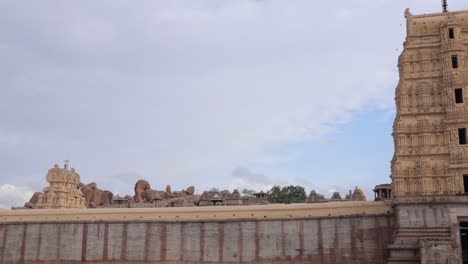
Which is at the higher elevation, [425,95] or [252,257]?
[425,95]

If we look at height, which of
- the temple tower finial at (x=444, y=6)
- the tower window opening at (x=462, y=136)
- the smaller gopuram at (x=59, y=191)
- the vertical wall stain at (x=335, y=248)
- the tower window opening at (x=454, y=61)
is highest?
the temple tower finial at (x=444, y=6)

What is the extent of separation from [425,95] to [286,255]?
15953 millimetres

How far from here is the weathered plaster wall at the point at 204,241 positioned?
38438 millimetres

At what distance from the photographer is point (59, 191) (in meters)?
56.2

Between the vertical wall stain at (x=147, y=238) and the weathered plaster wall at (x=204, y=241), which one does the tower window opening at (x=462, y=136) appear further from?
the vertical wall stain at (x=147, y=238)

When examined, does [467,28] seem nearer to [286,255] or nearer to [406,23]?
[406,23]

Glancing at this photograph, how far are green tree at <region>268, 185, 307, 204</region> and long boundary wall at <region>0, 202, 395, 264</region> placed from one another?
4937 centimetres

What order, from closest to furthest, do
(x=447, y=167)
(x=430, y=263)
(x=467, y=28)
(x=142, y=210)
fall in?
(x=430, y=263), (x=447, y=167), (x=467, y=28), (x=142, y=210)

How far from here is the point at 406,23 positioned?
3972cm

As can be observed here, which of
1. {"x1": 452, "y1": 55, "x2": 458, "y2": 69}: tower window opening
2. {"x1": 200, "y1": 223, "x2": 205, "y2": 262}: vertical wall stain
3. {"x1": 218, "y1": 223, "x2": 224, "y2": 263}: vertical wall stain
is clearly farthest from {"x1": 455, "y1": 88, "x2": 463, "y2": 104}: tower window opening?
{"x1": 200, "y1": 223, "x2": 205, "y2": 262}: vertical wall stain

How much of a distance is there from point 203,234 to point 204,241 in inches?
22.6

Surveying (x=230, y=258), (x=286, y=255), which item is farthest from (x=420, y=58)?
(x=230, y=258)

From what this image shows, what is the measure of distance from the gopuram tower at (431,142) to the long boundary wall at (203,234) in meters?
3.18

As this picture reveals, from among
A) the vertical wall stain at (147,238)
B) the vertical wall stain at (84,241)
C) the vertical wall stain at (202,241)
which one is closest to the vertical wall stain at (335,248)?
the vertical wall stain at (202,241)
